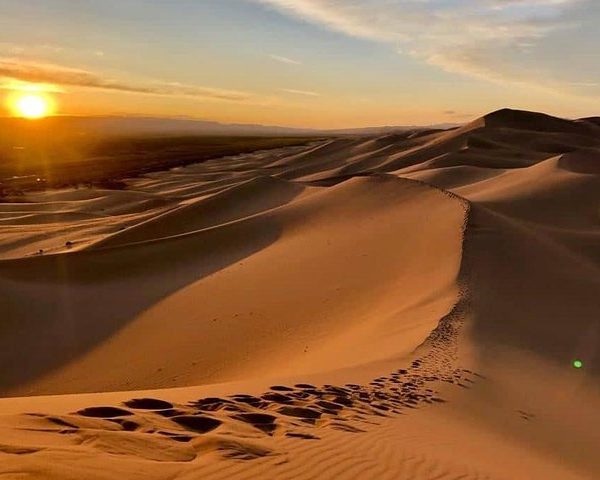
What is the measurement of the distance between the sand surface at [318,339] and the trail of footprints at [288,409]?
27mm

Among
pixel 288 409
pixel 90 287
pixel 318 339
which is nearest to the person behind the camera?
pixel 288 409

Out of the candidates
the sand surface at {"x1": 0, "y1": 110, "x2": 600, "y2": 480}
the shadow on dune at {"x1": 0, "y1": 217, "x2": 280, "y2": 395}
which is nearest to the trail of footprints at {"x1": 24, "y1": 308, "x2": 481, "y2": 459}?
the sand surface at {"x1": 0, "y1": 110, "x2": 600, "y2": 480}

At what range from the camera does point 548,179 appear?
21.7 meters

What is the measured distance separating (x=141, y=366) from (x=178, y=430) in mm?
5236

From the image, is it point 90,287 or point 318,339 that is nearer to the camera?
point 318,339

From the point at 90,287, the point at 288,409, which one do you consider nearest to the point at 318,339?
the point at 288,409

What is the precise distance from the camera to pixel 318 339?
9.30 m

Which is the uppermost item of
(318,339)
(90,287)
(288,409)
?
(288,409)

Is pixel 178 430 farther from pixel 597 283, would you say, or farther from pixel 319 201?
pixel 319 201

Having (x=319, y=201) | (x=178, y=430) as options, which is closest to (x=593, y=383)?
(x=178, y=430)

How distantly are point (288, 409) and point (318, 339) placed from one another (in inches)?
150

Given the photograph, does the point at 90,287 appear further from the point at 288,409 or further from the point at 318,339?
the point at 288,409

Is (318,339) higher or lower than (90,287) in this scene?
higher

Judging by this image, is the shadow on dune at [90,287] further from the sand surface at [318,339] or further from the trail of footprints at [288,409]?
the trail of footprints at [288,409]
